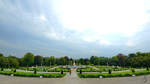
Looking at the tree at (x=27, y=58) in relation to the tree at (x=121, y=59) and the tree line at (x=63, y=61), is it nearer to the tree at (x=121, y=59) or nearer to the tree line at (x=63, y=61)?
the tree line at (x=63, y=61)

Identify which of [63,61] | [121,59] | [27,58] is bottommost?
[63,61]

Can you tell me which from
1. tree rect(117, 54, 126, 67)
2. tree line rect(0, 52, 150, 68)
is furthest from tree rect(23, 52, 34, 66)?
tree rect(117, 54, 126, 67)

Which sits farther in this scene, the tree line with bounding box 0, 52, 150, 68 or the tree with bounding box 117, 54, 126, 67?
the tree with bounding box 117, 54, 126, 67

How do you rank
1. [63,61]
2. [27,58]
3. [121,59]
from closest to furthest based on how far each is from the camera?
1. [27,58]
2. [121,59]
3. [63,61]

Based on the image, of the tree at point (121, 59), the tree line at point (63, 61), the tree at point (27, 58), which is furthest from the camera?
the tree at point (27, 58)

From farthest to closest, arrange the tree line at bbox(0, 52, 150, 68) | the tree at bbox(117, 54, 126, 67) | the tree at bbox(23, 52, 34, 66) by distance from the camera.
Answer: the tree at bbox(23, 52, 34, 66) → the tree at bbox(117, 54, 126, 67) → the tree line at bbox(0, 52, 150, 68)

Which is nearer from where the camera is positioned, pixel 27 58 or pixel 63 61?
pixel 27 58

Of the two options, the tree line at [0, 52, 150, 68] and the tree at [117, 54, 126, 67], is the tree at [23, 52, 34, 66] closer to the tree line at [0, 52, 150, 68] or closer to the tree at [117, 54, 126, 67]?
the tree line at [0, 52, 150, 68]

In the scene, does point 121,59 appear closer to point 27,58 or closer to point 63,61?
point 63,61

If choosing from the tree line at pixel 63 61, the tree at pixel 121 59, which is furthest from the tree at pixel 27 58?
the tree at pixel 121 59

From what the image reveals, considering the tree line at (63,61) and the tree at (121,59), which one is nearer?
the tree line at (63,61)

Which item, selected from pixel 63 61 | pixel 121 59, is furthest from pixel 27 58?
pixel 121 59

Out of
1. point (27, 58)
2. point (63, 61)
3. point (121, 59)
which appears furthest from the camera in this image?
point (63, 61)

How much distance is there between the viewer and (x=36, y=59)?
189 ft
